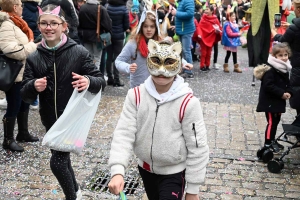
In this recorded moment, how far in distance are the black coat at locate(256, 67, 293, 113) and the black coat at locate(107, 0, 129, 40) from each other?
14.3 ft

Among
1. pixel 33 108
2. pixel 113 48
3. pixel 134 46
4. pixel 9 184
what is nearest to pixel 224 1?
pixel 113 48

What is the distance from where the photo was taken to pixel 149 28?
4.89 meters

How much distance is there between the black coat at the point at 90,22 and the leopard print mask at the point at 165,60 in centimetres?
570

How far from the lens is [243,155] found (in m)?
5.55

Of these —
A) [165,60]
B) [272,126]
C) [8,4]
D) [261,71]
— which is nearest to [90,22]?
[8,4]

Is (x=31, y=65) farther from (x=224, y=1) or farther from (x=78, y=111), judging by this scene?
(x=224, y=1)

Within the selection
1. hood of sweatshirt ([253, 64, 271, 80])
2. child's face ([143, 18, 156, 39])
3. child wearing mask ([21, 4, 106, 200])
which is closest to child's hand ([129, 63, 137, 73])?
child's face ([143, 18, 156, 39])

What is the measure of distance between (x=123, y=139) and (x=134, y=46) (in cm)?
230

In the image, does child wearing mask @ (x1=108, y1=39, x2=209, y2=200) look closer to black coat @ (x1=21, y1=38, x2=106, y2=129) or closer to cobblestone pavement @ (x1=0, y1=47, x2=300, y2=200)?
black coat @ (x1=21, y1=38, x2=106, y2=129)

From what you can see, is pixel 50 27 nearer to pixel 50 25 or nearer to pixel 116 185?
pixel 50 25

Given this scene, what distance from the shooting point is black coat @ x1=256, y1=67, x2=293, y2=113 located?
5332 millimetres

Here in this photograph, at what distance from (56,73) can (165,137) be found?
4.39ft

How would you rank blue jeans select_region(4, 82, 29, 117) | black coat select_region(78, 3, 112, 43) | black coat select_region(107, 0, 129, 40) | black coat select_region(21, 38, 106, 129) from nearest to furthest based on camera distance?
black coat select_region(21, 38, 106, 129)
blue jeans select_region(4, 82, 29, 117)
black coat select_region(78, 3, 112, 43)
black coat select_region(107, 0, 129, 40)

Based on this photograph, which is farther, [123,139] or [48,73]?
[48,73]
